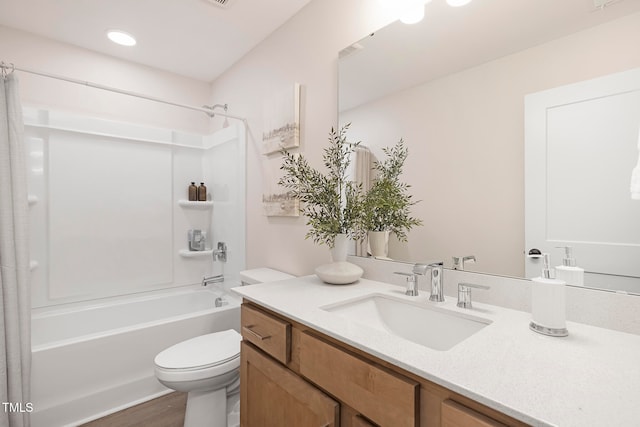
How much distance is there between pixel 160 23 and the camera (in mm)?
2062

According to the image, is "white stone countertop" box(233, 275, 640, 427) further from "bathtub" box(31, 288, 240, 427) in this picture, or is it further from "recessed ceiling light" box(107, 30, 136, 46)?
"recessed ceiling light" box(107, 30, 136, 46)

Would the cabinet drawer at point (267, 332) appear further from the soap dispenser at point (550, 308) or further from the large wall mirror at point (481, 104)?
the soap dispenser at point (550, 308)

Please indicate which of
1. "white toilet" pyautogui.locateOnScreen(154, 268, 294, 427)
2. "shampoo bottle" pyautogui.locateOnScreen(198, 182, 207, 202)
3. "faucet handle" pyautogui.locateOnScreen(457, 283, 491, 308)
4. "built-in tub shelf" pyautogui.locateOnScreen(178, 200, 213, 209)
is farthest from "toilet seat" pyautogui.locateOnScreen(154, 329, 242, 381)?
"shampoo bottle" pyautogui.locateOnScreen(198, 182, 207, 202)

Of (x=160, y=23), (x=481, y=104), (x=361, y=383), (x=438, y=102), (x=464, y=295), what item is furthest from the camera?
(x=160, y=23)

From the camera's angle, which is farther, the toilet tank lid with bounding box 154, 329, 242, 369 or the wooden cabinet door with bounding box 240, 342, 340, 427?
the toilet tank lid with bounding box 154, 329, 242, 369

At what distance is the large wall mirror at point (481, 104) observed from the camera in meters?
0.89

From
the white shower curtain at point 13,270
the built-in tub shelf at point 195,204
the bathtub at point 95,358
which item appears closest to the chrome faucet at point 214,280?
the bathtub at point 95,358

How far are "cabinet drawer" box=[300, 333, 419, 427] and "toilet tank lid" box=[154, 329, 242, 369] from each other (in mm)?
773

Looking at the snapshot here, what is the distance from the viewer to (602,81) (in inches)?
34.9

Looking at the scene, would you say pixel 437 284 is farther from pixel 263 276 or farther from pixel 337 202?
pixel 263 276

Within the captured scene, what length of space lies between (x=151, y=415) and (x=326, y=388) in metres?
1.55

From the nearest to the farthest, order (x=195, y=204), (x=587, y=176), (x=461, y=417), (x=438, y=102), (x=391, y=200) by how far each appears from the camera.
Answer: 1. (x=461, y=417)
2. (x=587, y=176)
3. (x=438, y=102)
4. (x=391, y=200)
5. (x=195, y=204)

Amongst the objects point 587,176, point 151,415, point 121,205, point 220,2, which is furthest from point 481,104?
point 121,205

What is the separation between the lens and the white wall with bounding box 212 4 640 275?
3.10ft
